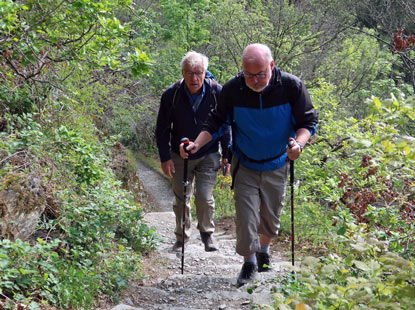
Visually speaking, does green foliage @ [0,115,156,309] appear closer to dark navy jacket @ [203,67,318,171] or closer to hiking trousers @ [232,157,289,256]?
hiking trousers @ [232,157,289,256]

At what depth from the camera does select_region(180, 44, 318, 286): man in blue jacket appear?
464 centimetres

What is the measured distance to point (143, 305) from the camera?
466 cm

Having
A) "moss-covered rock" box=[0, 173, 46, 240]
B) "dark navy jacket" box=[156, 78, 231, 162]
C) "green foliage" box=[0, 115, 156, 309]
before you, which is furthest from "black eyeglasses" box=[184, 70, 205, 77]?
"moss-covered rock" box=[0, 173, 46, 240]

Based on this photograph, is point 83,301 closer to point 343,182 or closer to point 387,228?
point 387,228

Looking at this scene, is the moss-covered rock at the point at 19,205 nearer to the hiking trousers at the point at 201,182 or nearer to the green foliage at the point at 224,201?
the hiking trousers at the point at 201,182

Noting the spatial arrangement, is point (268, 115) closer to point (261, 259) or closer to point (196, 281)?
point (261, 259)

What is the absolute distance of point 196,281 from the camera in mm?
5316

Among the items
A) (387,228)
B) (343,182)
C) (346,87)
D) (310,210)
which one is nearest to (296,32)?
(346,87)

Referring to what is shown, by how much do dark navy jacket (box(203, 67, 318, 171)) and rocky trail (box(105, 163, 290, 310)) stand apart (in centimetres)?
116

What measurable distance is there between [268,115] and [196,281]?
6.35 ft

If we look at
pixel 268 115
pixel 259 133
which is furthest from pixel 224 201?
pixel 268 115

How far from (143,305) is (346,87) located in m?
15.3

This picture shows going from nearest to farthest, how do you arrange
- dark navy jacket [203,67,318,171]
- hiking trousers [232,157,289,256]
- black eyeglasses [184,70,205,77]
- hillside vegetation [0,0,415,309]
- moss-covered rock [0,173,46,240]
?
hillside vegetation [0,0,415,309] < moss-covered rock [0,173,46,240] < dark navy jacket [203,67,318,171] < hiking trousers [232,157,289,256] < black eyeglasses [184,70,205,77]

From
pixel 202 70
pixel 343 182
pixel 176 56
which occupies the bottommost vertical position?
pixel 343 182
